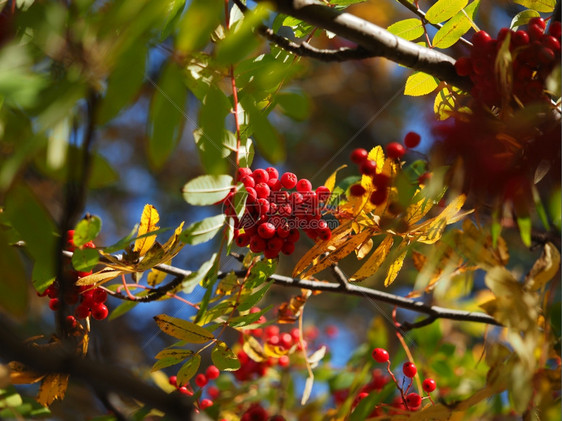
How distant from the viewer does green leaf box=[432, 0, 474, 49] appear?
34.2 inches

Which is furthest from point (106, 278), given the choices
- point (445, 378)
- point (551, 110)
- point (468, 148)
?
point (445, 378)

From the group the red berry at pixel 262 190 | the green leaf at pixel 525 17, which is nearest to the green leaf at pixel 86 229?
the red berry at pixel 262 190

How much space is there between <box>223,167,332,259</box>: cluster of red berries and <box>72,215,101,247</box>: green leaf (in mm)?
203

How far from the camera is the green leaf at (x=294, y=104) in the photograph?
0.68 meters

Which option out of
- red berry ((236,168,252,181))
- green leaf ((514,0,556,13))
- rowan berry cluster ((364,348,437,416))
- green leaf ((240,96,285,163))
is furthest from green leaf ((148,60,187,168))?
green leaf ((514,0,556,13))

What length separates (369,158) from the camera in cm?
82

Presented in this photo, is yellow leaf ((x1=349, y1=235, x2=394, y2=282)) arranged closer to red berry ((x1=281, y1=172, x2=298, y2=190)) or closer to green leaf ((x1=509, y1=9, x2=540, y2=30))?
red berry ((x1=281, y1=172, x2=298, y2=190))

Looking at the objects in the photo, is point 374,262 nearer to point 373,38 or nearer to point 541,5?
point 373,38

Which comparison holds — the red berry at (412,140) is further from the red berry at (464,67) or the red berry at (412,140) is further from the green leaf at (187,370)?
the green leaf at (187,370)

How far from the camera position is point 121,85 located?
48 cm

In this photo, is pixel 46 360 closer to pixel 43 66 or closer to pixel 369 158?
pixel 43 66

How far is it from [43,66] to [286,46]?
1.00ft

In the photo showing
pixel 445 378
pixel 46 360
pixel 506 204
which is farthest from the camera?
pixel 445 378

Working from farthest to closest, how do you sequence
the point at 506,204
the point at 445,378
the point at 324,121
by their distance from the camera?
the point at 324,121
the point at 445,378
the point at 506,204
